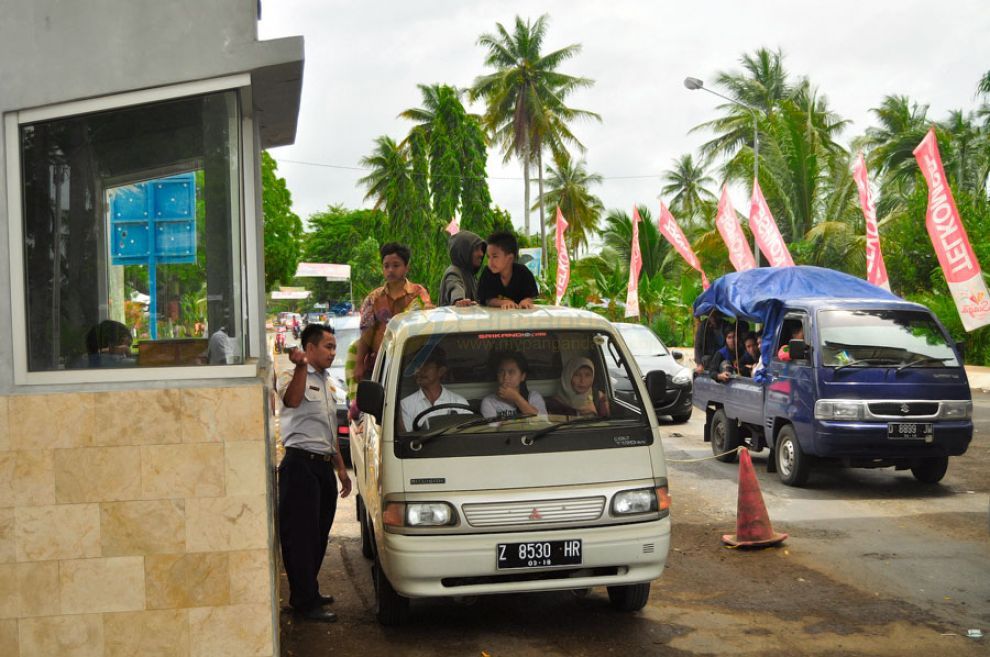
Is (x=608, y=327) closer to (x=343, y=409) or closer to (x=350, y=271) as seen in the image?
(x=343, y=409)

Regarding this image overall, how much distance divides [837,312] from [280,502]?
7.09 m

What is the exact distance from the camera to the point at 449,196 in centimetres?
4869

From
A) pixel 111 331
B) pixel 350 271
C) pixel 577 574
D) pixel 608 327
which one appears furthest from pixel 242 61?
pixel 350 271

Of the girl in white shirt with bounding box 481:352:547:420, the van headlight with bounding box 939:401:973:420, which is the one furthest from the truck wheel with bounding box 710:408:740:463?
the girl in white shirt with bounding box 481:352:547:420

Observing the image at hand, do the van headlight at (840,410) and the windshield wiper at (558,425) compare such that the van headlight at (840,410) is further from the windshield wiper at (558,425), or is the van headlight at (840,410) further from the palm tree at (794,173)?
the palm tree at (794,173)

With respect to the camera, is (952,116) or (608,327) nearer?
(608,327)

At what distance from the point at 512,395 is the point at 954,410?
641cm

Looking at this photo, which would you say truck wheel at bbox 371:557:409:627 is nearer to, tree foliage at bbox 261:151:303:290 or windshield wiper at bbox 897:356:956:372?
windshield wiper at bbox 897:356:956:372

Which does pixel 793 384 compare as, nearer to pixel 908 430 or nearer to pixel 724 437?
pixel 908 430

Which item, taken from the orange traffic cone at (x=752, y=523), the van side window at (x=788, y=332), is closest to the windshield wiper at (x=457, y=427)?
the orange traffic cone at (x=752, y=523)

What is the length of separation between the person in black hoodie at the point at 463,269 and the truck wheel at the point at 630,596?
7.75ft

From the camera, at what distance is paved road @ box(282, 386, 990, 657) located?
615 centimetres

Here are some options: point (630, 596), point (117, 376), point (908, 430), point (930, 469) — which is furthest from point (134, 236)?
point (930, 469)

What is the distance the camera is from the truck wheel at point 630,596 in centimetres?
666
